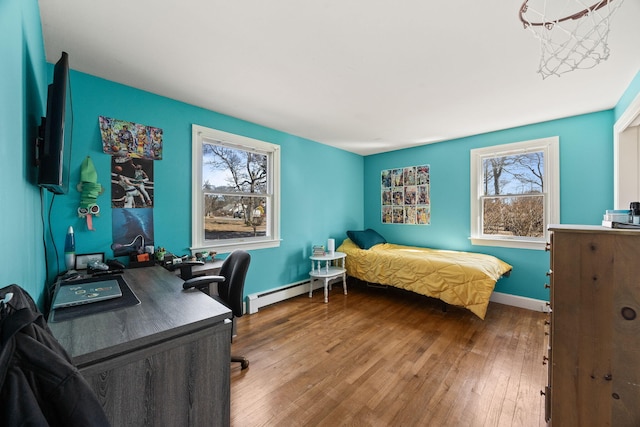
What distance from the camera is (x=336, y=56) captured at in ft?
6.29

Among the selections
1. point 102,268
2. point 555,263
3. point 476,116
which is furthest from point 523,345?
point 102,268

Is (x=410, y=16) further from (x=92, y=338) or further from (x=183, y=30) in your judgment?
(x=92, y=338)

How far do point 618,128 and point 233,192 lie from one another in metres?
4.12

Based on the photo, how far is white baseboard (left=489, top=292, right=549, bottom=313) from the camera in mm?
3207

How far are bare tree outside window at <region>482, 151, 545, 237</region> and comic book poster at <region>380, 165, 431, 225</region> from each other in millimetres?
845

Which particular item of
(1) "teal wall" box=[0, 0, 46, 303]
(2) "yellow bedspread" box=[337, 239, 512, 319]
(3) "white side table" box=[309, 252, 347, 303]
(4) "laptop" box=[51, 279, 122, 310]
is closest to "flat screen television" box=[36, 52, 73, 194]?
(1) "teal wall" box=[0, 0, 46, 303]

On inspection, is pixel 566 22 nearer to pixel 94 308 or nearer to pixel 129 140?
pixel 94 308

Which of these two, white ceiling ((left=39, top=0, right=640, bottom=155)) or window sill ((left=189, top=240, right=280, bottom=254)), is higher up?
white ceiling ((left=39, top=0, right=640, bottom=155))

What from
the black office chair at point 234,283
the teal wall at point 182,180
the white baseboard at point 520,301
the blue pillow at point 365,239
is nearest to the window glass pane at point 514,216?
the white baseboard at point 520,301

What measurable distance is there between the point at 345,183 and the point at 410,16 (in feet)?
10.6

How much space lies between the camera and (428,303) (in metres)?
3.51

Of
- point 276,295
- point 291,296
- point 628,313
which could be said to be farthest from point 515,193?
point 276,295

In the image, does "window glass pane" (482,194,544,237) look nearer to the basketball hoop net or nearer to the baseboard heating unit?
the basketball hoop net

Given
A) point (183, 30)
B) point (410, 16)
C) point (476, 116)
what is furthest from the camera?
point (476, 116)
